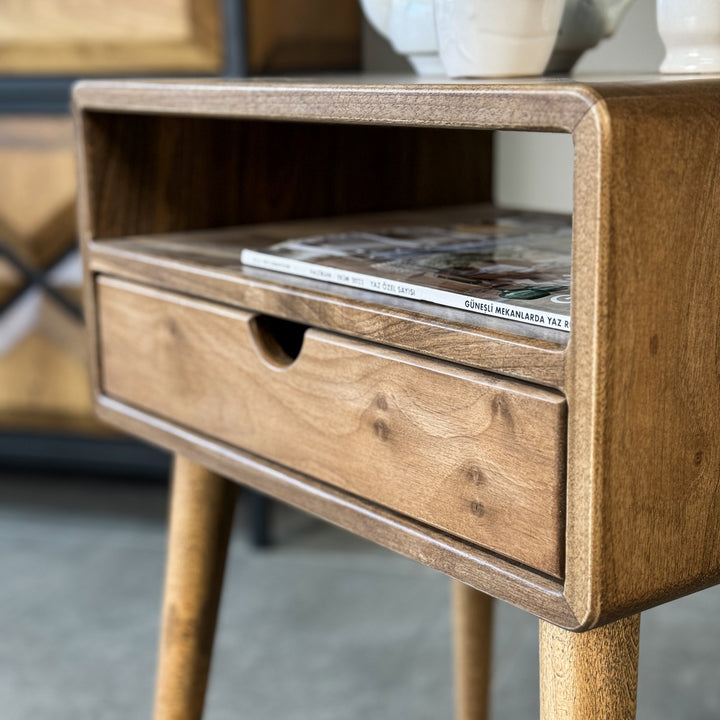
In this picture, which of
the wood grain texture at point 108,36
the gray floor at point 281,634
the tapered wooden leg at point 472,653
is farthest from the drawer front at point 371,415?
the wood grain texture at point 108,36

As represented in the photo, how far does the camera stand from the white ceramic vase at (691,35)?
50 centimetres

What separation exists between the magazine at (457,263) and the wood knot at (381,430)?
6 cm

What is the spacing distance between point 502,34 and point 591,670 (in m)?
0.28

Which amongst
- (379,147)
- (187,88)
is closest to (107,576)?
(379,147)

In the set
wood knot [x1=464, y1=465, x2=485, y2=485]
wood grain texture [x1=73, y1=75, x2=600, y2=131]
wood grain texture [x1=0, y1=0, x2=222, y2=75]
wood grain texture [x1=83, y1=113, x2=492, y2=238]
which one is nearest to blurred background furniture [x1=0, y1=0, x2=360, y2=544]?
wood grain texture [x1=0, y1=0, x2=222, y2=75]

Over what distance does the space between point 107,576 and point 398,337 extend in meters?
0.95

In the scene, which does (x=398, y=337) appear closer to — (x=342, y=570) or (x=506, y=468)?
(x=506, y=468)

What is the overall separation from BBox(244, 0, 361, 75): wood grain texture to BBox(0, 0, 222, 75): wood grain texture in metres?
0.04

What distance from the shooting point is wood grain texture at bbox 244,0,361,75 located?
1190mm

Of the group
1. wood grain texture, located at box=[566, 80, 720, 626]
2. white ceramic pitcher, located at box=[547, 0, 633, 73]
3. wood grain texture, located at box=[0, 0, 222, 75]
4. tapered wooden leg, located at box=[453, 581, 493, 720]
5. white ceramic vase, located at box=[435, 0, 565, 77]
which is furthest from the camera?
wood grain texture, located at box=[0, 0, 222, 75]

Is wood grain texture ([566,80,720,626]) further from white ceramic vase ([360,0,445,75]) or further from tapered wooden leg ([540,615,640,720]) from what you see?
white ceramic vase ([360,0,445,75])

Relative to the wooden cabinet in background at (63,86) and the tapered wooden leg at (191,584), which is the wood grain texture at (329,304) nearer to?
the tapered wooden leg at (191,584)

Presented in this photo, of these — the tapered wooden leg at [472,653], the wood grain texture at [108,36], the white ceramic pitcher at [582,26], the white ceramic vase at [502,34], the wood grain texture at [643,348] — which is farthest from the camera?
the wood grain texture at [108,36]

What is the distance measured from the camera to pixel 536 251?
567 millimetres
